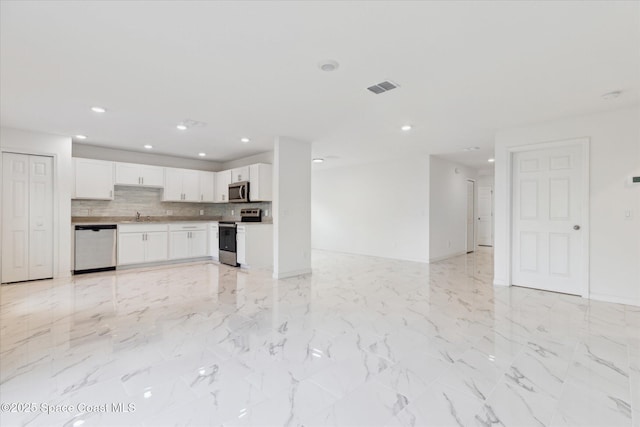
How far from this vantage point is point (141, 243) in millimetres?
6004

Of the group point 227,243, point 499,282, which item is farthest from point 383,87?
point 227,243

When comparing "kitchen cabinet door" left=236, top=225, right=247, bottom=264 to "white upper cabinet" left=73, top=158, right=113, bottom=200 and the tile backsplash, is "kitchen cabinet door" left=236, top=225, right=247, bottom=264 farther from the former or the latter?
"white upper cabinet" left=73, top=158, right=113, bottom=200

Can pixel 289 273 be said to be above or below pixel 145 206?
below

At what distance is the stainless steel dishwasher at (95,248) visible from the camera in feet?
17.7

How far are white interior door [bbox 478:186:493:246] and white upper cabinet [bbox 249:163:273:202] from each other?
7.18 metres

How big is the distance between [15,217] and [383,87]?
5.87m

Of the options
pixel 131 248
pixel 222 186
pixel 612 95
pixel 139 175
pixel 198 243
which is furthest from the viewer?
pixel 222 186

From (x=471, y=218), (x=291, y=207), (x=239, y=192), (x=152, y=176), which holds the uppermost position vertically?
(x=152, y=176)

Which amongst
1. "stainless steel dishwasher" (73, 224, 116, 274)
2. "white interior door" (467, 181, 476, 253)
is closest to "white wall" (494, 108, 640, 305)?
"white interior door" (467, 181, 476, 253)

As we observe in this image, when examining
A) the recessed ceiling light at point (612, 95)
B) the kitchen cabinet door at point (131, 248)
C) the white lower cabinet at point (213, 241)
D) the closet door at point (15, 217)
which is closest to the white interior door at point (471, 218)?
the recessed ceiling light at point (612, 95)

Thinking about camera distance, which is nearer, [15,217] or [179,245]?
[15,217]

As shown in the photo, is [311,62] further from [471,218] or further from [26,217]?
[471,218]

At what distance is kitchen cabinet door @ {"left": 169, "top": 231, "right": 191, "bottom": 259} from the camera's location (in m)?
6.40

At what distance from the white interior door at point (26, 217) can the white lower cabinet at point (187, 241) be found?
1.93 meters
